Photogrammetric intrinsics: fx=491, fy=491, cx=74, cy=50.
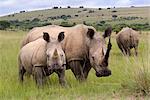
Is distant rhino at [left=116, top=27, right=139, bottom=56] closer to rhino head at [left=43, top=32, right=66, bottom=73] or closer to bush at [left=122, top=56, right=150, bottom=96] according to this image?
rhino head at [left=43, top=32, right=66, bottom=73]

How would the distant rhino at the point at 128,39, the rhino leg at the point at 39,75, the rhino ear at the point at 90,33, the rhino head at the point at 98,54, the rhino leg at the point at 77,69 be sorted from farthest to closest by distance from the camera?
the distant rhino at the point at 128,39 < the rhino leg at the point at 77,69 < the rhino ear at the point at 90,33 < the rhino leg at the point at 39,75 < the rhino head at the point at 98,54

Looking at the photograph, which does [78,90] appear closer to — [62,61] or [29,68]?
[62,61]

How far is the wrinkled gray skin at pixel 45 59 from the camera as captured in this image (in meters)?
9.25

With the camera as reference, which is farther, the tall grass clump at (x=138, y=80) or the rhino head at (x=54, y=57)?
the rhino head at (x=54, y=57)

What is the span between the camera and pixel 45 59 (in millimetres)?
9688

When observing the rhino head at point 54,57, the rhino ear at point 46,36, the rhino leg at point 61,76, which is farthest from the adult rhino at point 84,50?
the rhino ear at point 46,36

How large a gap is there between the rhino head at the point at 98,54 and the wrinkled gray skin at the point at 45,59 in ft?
2.27

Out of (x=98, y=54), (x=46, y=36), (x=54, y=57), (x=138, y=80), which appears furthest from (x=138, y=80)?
(x=46, y=36)

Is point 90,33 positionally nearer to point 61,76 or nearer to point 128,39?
point 61,76

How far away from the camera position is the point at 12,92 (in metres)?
9.10

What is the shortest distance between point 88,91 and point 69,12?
272 feet

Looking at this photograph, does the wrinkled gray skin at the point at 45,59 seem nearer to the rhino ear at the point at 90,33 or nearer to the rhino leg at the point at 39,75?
the rhino leg at the point at 39,75


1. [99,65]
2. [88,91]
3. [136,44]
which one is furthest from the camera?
[136,44]

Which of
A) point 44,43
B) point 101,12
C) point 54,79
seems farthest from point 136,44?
point 101,12
